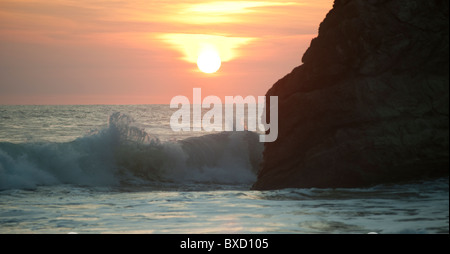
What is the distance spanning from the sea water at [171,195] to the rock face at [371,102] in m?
0.60

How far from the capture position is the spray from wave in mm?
20906

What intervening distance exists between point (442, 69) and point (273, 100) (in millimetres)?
4697

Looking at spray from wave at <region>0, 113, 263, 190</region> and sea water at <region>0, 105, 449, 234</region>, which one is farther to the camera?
spray from wave at <region>0, 113, 263, 190</region>

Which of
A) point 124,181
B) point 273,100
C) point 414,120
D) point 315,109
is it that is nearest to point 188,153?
point 124,181

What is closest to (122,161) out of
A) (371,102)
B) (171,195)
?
(171,195)

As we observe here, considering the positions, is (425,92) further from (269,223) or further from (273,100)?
(269,223)

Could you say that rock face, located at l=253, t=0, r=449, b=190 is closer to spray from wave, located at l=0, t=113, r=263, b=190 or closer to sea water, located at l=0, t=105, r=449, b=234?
sea water, located at l=0, t=105, r=449, b=234

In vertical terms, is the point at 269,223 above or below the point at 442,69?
below

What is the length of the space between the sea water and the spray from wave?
0.04 m

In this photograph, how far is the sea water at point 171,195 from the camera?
10.9m

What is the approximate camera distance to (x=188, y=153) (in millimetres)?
26203

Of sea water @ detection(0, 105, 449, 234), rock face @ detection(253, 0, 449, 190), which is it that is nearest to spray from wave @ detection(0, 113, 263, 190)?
sea water @ detection(0, 105, 449, 234)

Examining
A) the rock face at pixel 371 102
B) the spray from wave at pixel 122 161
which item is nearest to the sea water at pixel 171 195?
the spray from wave at pixel 122 161
